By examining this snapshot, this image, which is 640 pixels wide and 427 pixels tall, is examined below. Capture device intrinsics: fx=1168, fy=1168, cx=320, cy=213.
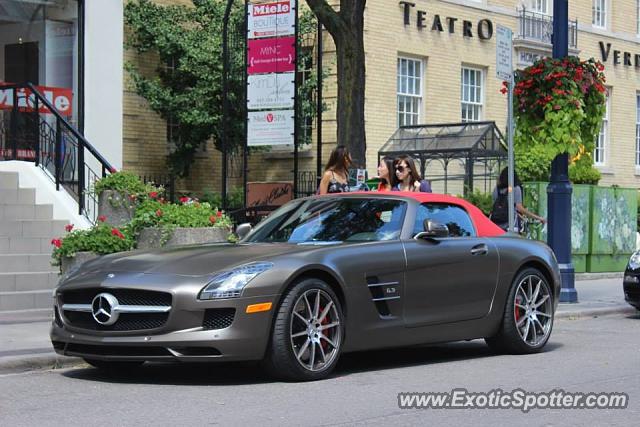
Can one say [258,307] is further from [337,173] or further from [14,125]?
[14,125]

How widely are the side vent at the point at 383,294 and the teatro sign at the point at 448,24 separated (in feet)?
56.5

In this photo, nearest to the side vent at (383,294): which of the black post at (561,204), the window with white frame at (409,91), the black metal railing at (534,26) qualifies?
the black post at (561,204)

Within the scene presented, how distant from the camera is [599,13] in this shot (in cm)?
3169

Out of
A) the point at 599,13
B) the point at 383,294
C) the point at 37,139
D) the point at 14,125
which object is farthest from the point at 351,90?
the point at 599,13

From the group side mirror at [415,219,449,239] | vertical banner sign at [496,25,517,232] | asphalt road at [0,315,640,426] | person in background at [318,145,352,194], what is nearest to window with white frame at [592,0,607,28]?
vertical banner sign at [496,25,517,232]

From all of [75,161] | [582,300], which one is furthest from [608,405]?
[75,161]

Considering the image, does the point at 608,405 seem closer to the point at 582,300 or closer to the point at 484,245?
the point at 484,245

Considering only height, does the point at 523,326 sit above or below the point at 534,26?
below

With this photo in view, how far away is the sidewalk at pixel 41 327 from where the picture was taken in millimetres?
9328

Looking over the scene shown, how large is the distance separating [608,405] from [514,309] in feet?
8.68

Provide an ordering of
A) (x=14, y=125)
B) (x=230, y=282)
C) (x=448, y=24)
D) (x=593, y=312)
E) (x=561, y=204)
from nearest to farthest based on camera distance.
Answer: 1. (x=230, y=282)
2. (x=593, y=312)
3. (x=561, y=204)
4. (x=14, y=125)
5. (x=448, y=24)

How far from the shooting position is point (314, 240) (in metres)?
9.40

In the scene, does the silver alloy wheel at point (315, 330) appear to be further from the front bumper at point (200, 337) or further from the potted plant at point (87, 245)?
the potted plant at point (87, 245)

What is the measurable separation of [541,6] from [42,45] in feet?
48.9
